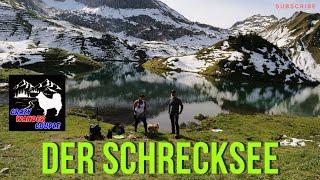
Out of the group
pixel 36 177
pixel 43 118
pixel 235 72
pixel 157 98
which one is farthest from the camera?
pixel 235 72

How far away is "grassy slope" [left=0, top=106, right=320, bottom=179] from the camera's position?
26141 millimetres

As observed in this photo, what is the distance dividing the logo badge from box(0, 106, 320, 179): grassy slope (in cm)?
150

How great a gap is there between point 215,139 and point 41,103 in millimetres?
18935

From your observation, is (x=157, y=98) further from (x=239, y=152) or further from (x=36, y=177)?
(x=36, y=177)

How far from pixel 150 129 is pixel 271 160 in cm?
1429

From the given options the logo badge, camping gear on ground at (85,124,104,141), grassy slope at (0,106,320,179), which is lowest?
grassy slope at (0,106,320,179)

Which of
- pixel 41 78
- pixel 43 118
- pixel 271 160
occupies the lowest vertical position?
pixel 271 160

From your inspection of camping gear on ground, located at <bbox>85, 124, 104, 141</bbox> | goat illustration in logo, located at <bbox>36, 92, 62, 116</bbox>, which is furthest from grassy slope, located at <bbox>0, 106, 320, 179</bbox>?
goat illustration in logo, located at <bbox>36, 92, 62, 116</bbox>

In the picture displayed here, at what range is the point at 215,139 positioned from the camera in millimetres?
45656

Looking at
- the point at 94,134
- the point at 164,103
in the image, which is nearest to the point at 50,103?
the point at 94,134

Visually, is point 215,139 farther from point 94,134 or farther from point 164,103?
point 164,103

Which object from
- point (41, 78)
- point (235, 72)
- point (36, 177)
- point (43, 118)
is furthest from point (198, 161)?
point (235, 72)

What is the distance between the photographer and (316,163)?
2895 centimetres

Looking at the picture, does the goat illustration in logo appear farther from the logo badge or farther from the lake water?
the lake water
